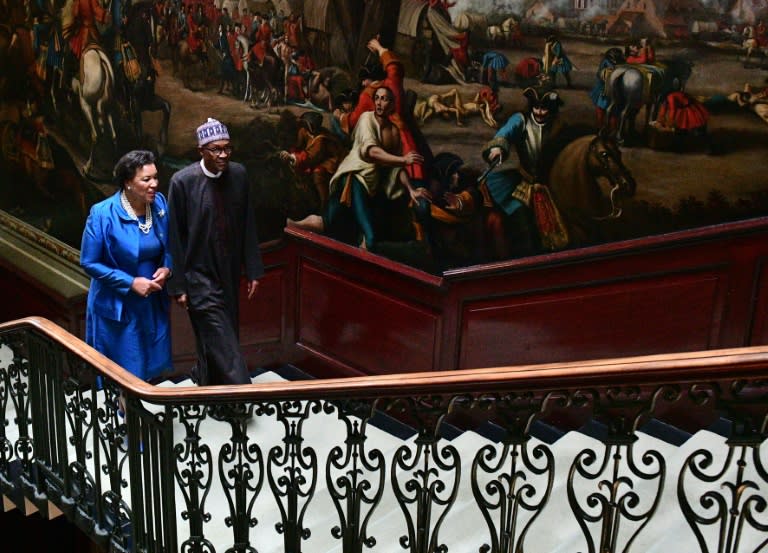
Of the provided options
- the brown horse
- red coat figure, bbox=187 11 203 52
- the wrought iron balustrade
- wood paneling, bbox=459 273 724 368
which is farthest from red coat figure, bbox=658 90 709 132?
red coat figure, bbox=187 11 203 52

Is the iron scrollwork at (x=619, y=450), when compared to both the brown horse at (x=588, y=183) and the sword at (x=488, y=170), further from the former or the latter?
the sword at (x=488, y=170)

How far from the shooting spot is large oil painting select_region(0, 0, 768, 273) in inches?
157

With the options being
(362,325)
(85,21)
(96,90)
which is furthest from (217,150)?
(85,21)

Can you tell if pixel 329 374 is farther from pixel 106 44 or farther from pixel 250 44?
pixel 106 44

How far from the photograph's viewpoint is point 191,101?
6449mm

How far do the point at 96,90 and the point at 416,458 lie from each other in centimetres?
574

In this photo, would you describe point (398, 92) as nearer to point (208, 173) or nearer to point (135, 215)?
point (208, 173)

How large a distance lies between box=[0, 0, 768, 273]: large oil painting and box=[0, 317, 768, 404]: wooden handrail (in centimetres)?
208

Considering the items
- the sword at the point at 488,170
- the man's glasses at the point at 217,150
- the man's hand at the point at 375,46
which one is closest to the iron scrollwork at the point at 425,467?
the man's glasses at the point at 217,150

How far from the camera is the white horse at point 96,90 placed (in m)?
7.07

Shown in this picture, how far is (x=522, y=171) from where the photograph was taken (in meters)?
4.70

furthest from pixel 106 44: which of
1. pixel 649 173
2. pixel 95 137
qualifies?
pixel 649 173

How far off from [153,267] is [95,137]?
3556mm

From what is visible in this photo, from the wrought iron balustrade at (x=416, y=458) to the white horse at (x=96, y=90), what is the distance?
3115 mm
